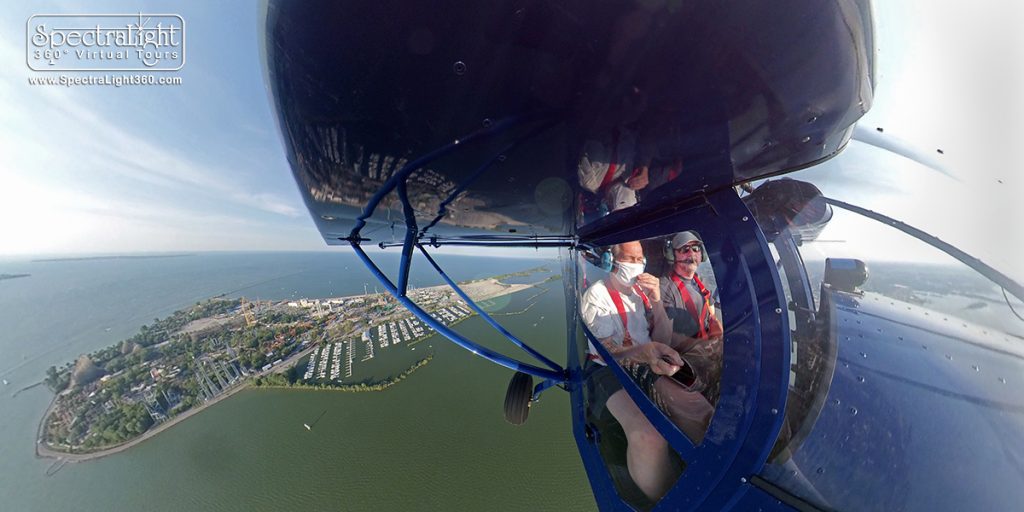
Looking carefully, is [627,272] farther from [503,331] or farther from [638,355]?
[503,331]

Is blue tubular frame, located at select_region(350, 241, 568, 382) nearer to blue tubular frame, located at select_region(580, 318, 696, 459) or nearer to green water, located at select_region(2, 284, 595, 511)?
blue tubular frame, located at select_region(580, 318, 696, 459)

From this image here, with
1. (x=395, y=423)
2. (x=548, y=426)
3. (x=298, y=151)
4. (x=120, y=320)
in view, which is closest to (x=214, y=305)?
(x=120, y=320)

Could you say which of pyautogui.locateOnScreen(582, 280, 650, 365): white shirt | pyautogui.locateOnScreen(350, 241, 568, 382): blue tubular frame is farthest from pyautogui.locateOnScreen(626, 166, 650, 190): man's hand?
pyautogui.locateOnScreen(350, 241, 568, 382): blue tubular frame

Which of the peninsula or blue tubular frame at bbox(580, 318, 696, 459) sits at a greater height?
blue tubular frame at bbox(580, 318, 696, 459)

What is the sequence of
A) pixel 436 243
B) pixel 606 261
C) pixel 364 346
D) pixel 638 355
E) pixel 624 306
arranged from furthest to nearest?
pixel 364 346 < pixel 436 243 < pixel 606 261 < pixel 624 306 < pixel 638 355

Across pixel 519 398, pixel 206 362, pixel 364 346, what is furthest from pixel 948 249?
pixel 206 362

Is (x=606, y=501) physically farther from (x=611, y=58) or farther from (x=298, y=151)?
(x=298, y=151)
